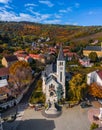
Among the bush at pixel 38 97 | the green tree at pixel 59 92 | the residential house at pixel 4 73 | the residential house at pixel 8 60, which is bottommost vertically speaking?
the bush at pixel 38 97

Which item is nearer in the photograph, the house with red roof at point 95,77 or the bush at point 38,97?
the bush at point 38,97

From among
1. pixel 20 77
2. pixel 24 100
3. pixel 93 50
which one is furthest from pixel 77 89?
pixel 93 50

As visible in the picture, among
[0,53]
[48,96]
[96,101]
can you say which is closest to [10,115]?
[48,96]

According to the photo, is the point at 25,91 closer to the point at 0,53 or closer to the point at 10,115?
the point at 10,115

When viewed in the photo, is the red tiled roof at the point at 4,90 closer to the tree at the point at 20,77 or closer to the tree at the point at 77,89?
the tree at the point at 20,77

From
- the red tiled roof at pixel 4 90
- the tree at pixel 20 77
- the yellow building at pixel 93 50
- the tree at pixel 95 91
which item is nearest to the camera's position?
the tree at pixel 95 91

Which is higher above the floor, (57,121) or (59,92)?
(59,92)

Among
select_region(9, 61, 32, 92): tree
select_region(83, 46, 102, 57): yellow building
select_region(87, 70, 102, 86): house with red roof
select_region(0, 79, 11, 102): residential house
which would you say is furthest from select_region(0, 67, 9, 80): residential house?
select_region(83, 46, 102, 57): yellow building

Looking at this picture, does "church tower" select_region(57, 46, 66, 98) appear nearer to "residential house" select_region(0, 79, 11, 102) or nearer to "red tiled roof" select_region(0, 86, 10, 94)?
"residential house" select_region(0, 79, 11, 102)

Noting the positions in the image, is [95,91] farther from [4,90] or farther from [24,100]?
[4,90]

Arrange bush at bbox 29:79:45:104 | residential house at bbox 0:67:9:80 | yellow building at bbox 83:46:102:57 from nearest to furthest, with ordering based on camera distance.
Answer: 1. bush at bbox 29:79:45:104
2. residential house at bbox 0:67:9:80
3. yellow building at bbox 83:46:102:57

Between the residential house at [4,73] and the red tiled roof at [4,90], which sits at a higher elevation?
the residential house at [4,73]

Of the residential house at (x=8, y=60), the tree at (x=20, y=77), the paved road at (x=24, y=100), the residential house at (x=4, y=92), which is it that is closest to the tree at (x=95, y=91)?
the paved road at (x=24, y=100)

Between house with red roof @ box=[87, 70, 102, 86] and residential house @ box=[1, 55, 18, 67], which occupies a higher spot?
residential house @ box=[1, 55, 18, 67]
